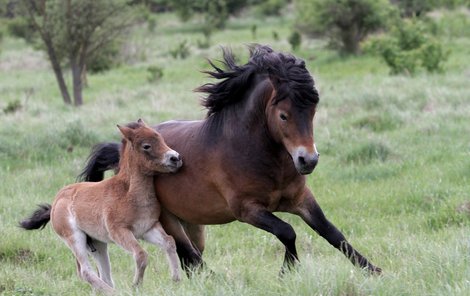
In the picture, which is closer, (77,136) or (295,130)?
(295,130)

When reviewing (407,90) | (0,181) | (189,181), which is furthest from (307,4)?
(189,181)

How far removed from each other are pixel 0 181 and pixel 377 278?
24.2 ft

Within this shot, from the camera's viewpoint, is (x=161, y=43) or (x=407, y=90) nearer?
(x=407, y=90)

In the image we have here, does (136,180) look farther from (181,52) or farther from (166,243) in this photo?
(181,52)

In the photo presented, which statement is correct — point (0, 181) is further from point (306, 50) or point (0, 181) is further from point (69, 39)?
point (306, 50)

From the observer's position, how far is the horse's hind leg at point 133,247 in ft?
19.5

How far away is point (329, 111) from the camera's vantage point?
15.4 m

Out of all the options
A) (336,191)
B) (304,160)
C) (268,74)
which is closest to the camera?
(304,160)

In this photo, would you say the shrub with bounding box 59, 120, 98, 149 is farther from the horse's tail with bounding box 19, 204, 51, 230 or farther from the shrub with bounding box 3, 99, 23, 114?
the horse's tail with bounding box 19, 204, 51, 230

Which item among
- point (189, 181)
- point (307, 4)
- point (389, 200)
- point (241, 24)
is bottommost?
point (241, 24)

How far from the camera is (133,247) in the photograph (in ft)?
19.7

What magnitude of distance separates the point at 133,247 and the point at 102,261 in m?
0.76

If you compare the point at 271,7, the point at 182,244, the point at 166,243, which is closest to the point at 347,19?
the point at 271,7

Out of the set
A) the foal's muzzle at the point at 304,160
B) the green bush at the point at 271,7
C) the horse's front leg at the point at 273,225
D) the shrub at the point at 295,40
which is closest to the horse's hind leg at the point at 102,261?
the horse's front leg at the point at 273,225
